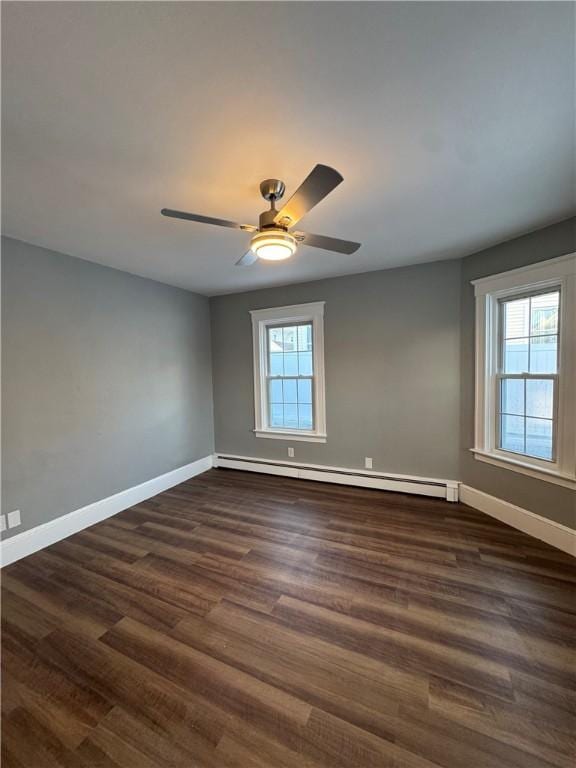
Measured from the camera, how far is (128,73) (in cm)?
Result: 116

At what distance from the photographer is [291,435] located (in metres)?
4.21

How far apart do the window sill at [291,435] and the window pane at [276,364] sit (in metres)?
0.80

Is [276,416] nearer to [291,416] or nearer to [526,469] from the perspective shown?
[291,416]

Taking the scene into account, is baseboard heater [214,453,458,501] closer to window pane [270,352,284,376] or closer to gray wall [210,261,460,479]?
gray wall [210,261,460,479]

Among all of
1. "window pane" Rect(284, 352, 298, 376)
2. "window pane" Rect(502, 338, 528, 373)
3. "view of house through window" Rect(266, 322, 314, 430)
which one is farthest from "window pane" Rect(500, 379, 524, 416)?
"window pane" Rect(284, 352, 298, 376)

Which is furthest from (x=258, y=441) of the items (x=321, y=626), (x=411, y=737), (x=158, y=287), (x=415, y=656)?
(x=411, y=737)

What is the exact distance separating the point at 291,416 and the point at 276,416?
0.79 ft

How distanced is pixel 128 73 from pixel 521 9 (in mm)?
1332

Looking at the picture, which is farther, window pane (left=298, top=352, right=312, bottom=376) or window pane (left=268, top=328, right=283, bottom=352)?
window pane (left=268, top=328, right=283, bottom=352)

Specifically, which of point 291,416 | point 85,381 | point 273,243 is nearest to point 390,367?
point 291,416

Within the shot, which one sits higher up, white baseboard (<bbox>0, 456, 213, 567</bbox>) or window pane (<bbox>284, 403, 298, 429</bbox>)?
window pane (<bbox>284, 403, 298, 429</bbox>)

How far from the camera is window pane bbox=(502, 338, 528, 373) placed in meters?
2.80

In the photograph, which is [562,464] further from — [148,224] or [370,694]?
[148,224]

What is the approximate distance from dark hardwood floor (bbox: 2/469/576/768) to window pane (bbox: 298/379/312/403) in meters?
1.77
